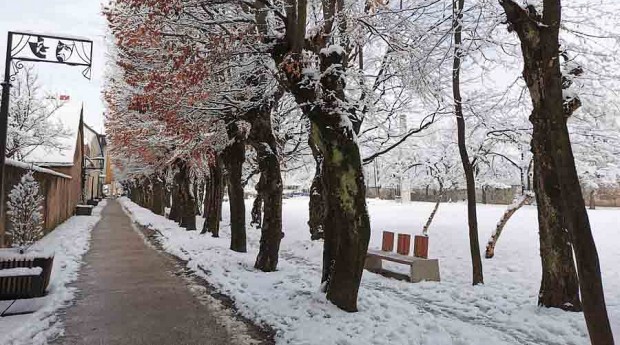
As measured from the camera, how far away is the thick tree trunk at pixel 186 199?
21453 mm

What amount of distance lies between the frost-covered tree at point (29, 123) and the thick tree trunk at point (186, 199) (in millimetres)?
9742

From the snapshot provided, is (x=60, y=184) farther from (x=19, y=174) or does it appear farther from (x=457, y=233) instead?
(x=457, y=233)

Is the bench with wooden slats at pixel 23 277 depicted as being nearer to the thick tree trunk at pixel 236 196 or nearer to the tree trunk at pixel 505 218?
the thick tree trunk at pixel 236 196

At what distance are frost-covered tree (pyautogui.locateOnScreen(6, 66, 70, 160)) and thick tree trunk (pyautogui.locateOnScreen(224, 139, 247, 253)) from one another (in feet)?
58.2

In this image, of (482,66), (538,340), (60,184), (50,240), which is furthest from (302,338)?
(60,184)

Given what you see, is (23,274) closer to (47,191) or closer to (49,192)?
(47,191)

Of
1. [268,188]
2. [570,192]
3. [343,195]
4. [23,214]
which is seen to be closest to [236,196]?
[268,188]

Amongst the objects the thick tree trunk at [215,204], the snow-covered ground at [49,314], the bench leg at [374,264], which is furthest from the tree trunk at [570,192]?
the thick tree trunk at [215,204]

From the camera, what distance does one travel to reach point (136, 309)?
7230 mm

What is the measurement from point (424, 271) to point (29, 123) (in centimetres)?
2808

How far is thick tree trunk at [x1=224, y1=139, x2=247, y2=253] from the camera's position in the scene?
12.5m

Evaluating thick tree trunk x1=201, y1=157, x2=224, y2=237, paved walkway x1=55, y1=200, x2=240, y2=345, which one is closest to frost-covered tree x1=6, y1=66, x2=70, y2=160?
thick tree trunk x1=201, y1=157, x2=224, y2=237

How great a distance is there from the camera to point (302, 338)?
5652 millimetres

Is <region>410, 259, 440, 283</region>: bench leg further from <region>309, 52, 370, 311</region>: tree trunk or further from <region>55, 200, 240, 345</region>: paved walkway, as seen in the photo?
<region>55, 200, 240, 345</region>: paved walkway
